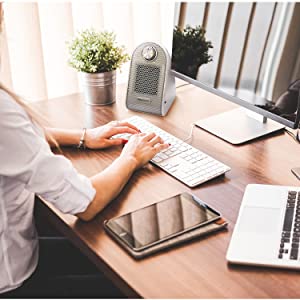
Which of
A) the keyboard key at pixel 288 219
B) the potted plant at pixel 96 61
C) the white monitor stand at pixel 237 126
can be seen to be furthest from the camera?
the potted plant at pixel 96 61

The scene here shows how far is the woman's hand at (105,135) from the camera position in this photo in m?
1.37

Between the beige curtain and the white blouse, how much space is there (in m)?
0.85

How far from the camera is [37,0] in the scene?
1.88 meters

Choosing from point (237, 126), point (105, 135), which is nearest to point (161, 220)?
point (105, 135)

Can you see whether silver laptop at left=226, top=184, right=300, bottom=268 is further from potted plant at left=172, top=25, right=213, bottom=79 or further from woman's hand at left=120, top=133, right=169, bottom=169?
potted plant at left=172, top=25, right=213, bottom=79

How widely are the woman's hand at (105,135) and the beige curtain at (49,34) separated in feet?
1.95

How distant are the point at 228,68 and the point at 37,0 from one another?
0.82 meters

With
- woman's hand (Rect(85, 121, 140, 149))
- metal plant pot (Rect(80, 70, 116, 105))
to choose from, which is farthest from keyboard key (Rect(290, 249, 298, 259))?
metal plant pot (Rect(80, 70, 116, 105))

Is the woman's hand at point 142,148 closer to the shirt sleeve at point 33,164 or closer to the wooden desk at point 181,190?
the wooden desk at point 181,190

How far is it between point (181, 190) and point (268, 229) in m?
0.23

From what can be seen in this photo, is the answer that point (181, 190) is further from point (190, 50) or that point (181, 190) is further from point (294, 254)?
point (190, 50)

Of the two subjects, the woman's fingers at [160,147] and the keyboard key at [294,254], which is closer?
the keyboard key at [294,254]

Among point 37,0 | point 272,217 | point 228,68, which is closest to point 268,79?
point 228,68

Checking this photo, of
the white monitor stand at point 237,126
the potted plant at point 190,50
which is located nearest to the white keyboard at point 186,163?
the white monitor stand at point 237,126
